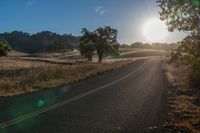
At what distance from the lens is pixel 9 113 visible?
12.6 meters

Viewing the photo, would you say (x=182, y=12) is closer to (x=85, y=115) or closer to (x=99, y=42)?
(x=85, y=115)

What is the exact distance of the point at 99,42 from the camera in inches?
3561

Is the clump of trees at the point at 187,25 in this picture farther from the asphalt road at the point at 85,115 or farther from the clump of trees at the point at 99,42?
the clump of trees at the point at 99,42

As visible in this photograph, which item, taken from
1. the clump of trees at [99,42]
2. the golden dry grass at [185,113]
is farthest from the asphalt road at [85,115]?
the clump of trees at [99,42]

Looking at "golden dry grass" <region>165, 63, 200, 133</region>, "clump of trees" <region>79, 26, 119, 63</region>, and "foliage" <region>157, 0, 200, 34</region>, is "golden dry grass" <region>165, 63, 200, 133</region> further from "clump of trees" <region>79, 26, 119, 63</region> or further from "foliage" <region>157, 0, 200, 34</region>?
"clump of trees" <region>79, 26, 119, 63</region>

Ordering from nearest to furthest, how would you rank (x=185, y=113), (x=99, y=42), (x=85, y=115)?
(x=85, y=115)
(x=185, y=113)
(x=99, y=42)

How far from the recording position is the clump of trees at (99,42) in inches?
3563

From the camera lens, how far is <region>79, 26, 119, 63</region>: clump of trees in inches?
3563

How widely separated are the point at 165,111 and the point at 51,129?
555 centimetres

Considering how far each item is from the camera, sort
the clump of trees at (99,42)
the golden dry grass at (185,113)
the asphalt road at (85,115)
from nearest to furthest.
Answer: the asphalt road at (85,115)
the golden dry grass at (185,113)
the clump of trees at (99,42)

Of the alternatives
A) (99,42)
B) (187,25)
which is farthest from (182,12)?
(99,42)

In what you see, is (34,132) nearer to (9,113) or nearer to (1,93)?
(9,113)

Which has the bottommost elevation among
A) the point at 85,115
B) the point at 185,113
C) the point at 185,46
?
the point at 185,113

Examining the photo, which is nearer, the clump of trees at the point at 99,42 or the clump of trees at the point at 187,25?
the clump of trees at the point at 187,25
